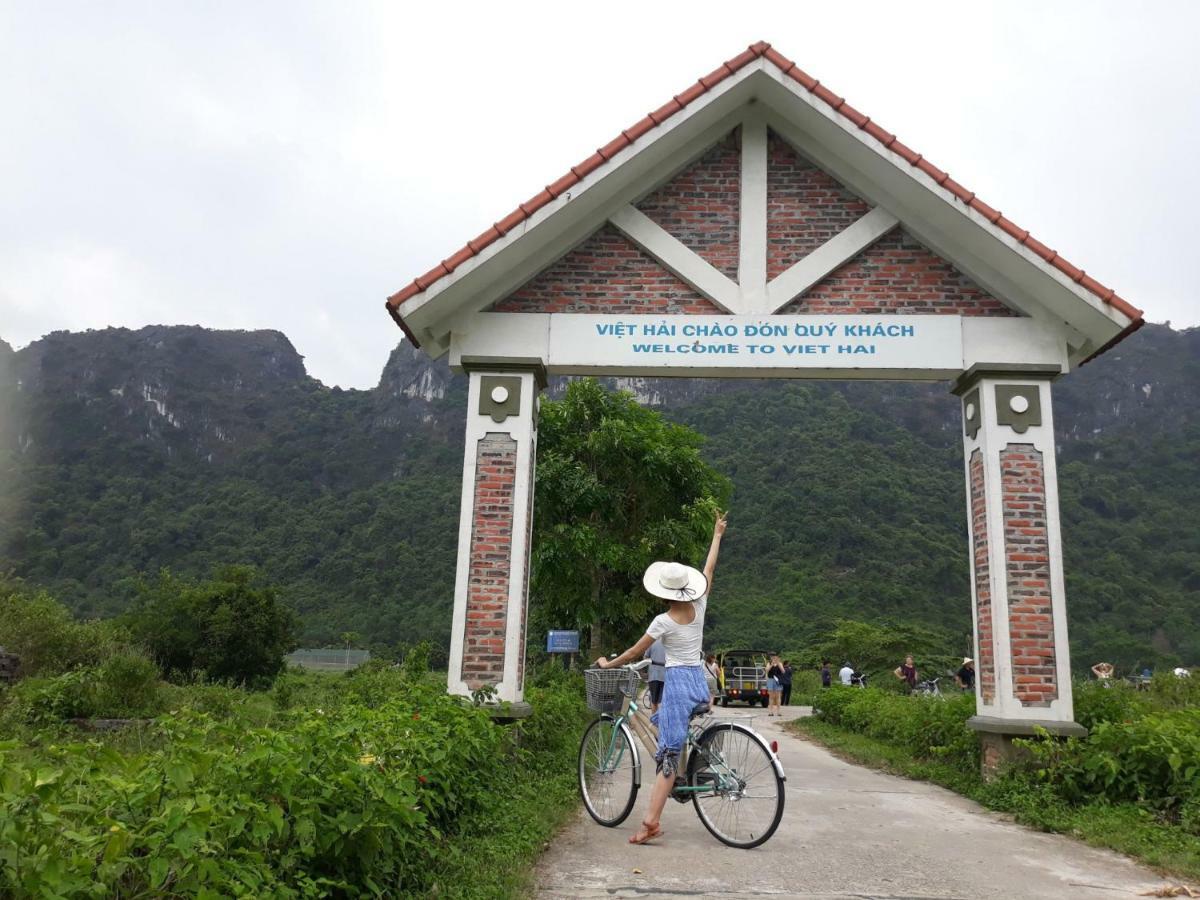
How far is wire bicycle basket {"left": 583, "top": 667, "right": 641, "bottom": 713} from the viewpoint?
698cm

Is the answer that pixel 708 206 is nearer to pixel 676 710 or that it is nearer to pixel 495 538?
pixel 495 538

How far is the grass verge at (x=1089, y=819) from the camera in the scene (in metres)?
5.51

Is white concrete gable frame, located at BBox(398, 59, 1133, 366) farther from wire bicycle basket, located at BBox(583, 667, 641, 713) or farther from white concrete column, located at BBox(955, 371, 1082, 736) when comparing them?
wire bicycle basket, located at BBox(583, 667, 641, 713)

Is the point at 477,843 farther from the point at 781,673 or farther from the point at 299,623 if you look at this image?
the point at 299,623

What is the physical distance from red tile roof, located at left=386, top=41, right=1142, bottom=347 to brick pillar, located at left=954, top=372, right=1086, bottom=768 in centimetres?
99

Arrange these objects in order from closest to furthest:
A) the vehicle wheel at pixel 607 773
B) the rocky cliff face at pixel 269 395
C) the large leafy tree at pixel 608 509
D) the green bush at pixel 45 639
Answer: the vehicle wheel at pixel 607 773, the green bush at pixel 45 639, the large leafy tree at pixel 608 509, the rocky cliff face at pixel 269 395

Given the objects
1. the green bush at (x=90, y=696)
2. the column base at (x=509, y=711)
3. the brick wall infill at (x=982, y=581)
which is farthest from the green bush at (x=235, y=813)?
the green bush at (x=90, y=696)

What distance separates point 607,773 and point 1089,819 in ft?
11.5

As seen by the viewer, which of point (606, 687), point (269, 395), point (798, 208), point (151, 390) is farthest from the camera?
point (269, 395)

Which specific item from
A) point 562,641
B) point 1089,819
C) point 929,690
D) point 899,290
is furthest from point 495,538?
point 929,690

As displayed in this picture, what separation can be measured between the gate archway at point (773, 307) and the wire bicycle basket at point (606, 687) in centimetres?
73

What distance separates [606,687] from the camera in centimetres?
746

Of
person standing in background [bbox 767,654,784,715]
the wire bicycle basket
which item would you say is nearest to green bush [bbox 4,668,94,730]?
the wire bicycle basket

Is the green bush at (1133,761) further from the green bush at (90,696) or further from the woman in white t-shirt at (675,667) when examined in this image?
the green bush at (90,696)
